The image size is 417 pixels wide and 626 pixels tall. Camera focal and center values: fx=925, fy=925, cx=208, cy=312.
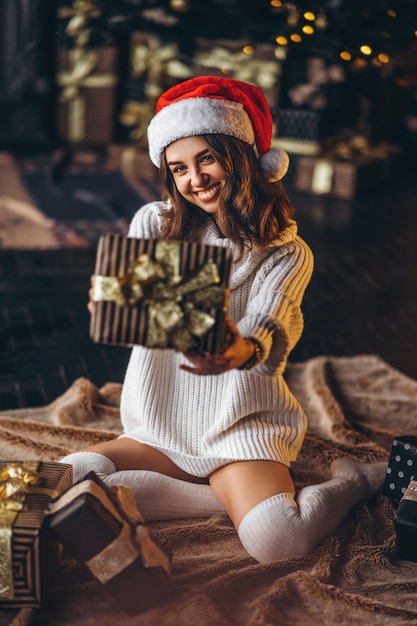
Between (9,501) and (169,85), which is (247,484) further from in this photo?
(169,85)

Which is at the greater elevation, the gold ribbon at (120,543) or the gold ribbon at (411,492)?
the gold ribbon at (120,543)

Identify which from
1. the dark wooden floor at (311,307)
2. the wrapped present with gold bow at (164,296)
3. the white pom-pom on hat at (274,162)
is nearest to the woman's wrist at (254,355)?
the wrapped present with gold bow at (164,296)

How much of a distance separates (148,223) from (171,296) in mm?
399

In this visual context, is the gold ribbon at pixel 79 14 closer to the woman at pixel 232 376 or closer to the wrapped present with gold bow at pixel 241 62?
the wrapped present with gold bow at pixel 241 62

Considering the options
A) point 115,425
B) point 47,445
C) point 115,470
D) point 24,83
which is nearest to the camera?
point 115,470

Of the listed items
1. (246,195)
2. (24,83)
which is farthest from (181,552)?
(24,83)

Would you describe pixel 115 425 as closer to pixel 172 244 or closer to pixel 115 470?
pixel 115 470

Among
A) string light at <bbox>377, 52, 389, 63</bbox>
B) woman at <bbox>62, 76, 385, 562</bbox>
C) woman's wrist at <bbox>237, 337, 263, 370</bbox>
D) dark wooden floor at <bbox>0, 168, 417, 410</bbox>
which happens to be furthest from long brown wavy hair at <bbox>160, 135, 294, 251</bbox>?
string light at <bbox>377, 52, 389, 63</bbox>

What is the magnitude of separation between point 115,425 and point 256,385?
2.05ft

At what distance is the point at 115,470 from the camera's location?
1.90m

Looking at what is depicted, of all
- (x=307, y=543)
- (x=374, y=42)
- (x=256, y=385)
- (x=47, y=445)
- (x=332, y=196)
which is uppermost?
(x=374, y=42)

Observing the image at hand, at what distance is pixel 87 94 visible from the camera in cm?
468

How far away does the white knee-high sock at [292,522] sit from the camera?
69.0 inches

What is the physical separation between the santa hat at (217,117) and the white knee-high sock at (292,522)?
2.08ft
